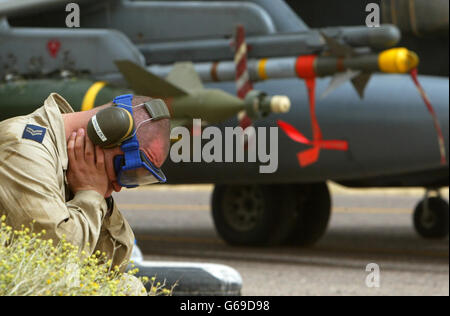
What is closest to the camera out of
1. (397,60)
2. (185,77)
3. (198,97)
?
(198,97)

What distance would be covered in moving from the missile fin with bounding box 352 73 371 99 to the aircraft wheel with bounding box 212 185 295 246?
6.46 ft

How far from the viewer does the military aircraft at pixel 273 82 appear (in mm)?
11320

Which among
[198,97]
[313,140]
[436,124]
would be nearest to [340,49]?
[313,140]

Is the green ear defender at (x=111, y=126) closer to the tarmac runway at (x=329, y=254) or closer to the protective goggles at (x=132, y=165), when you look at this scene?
the protective goggles at (x=132, y=165)

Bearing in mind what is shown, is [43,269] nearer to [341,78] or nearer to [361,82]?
[341,78]

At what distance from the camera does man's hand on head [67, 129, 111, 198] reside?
2684mm

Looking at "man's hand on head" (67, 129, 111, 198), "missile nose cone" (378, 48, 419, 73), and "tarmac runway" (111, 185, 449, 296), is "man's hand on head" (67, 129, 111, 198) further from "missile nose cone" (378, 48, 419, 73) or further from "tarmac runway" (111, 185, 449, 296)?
"missile nose cone" (378, 48, 419, 73)

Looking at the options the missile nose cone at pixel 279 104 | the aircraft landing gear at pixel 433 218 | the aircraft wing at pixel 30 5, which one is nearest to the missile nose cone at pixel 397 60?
the missile nose cone at pixel 279 104

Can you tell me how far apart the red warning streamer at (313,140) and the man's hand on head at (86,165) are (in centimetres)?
922

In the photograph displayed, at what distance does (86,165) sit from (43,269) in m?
0.48

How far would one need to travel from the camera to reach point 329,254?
1215 centimetres

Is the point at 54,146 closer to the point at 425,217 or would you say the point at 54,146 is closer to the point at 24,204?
the point at 24,204

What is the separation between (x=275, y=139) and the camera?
1252cm

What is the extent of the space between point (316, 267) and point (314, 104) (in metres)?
2.33
